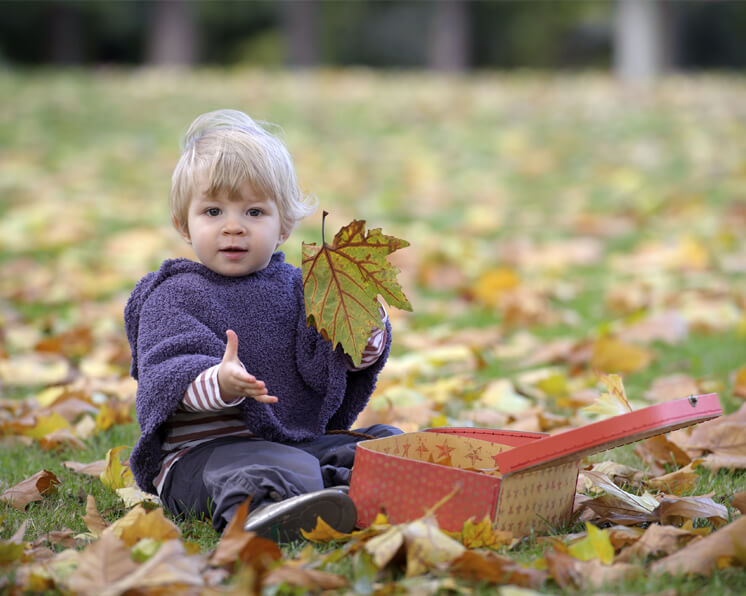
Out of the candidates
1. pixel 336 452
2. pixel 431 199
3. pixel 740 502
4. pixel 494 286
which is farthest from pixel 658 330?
pixel 431 199

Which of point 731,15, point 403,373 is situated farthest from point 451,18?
point 403,373

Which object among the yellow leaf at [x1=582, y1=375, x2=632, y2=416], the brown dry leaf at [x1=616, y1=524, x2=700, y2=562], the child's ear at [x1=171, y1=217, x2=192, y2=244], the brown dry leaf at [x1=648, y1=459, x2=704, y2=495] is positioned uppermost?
the child's ear at [x1=171, y1=217, x2=192, y2=244]

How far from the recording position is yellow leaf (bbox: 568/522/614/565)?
1.65 meters

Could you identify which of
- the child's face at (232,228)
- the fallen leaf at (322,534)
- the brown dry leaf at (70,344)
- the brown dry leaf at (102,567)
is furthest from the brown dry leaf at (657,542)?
the brown dry leaf at (70,344)

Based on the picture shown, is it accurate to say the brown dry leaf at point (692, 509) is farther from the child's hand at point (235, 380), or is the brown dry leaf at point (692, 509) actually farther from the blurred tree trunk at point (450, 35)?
the blurred tree trunk at point (450, 35)

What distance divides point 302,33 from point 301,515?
1824 cm

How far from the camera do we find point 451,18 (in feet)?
63.6

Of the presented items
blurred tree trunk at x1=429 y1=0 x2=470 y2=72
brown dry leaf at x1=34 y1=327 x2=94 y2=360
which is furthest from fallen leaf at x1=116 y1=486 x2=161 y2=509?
blurred tree trunk at x1=429 y1=0 x2=470 y2=72

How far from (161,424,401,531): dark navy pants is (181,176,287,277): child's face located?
16.7 inches

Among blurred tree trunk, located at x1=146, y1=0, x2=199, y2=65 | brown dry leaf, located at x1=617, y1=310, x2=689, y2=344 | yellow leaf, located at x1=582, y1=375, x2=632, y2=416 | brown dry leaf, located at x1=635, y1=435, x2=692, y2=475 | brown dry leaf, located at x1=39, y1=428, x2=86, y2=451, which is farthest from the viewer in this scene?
blurred tree trunk, located at x1=146, y1=0, x2=199, y2=65

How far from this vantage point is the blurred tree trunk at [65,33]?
76.4 feet

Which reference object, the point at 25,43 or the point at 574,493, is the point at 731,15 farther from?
the point at 574,493

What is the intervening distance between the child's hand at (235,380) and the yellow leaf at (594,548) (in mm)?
645

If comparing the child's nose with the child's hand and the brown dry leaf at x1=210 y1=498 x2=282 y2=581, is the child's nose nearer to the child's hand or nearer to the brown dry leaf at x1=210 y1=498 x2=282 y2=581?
the child's hand
